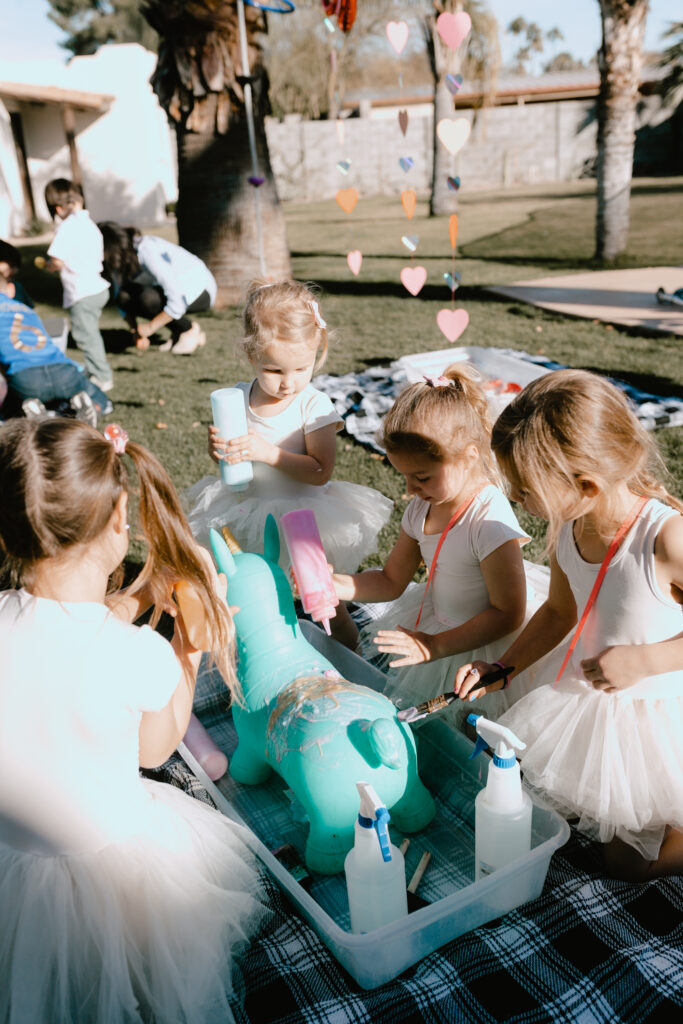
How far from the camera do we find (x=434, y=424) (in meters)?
1.99

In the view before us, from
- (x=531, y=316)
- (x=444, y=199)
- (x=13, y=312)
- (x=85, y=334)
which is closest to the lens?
(x=13, y=312)

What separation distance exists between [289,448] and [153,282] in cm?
501

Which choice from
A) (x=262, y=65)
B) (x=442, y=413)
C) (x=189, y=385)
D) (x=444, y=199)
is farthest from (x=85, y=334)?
(x=444, y=199)

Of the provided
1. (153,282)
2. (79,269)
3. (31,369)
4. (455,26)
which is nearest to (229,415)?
(455,26)

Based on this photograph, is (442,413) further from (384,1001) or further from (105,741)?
(384,1001)

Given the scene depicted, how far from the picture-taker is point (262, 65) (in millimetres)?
7465

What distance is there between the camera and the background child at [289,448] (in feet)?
8.08

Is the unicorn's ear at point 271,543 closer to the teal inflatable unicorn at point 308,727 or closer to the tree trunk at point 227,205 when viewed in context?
the teal inflatable unicorn at point 308,727

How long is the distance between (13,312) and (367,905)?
4328 millimetres

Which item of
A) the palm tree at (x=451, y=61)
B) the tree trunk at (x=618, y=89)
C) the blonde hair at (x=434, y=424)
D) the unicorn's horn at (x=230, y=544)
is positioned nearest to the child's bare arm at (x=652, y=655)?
the blonde hair at (x=434, y=424)

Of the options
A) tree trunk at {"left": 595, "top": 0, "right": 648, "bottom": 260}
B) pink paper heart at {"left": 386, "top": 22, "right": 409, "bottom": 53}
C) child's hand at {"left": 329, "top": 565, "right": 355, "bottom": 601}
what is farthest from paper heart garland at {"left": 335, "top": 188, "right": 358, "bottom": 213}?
tree trunk at {"left": 595, "top": 0, "right": 648, "bottom": 260}

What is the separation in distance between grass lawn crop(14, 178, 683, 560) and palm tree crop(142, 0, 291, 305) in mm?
737

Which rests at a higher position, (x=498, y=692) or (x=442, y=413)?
(x=442, y=413)

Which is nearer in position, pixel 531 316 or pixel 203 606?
pixel 203 606
